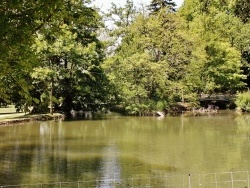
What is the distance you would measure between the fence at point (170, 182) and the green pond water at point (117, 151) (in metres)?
0.15

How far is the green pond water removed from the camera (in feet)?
50.4

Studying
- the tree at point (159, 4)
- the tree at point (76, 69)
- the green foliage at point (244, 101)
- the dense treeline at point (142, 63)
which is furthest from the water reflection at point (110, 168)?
the tree at point (159, 4)

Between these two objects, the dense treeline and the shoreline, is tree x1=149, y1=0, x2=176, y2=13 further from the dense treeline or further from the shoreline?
the shoreline

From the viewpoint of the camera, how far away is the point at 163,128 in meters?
29.8

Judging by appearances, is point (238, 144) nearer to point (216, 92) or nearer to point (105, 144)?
point (105, 144)

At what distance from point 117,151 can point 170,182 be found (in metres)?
6.52

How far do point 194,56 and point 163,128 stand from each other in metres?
17.5

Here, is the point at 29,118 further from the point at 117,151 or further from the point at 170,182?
the point at 170,182

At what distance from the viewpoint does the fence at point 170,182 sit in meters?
13.4

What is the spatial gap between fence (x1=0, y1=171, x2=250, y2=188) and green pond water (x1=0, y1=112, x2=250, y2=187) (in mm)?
151

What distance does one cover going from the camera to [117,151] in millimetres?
20141

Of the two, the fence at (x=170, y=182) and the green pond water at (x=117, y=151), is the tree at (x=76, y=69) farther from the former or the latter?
the fence at (x=170, y=182)

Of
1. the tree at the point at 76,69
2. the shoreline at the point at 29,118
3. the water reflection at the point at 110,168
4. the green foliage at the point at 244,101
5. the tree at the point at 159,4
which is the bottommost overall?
the water reflection at the point at 110,168

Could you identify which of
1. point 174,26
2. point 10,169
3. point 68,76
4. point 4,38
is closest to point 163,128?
point 68,76
